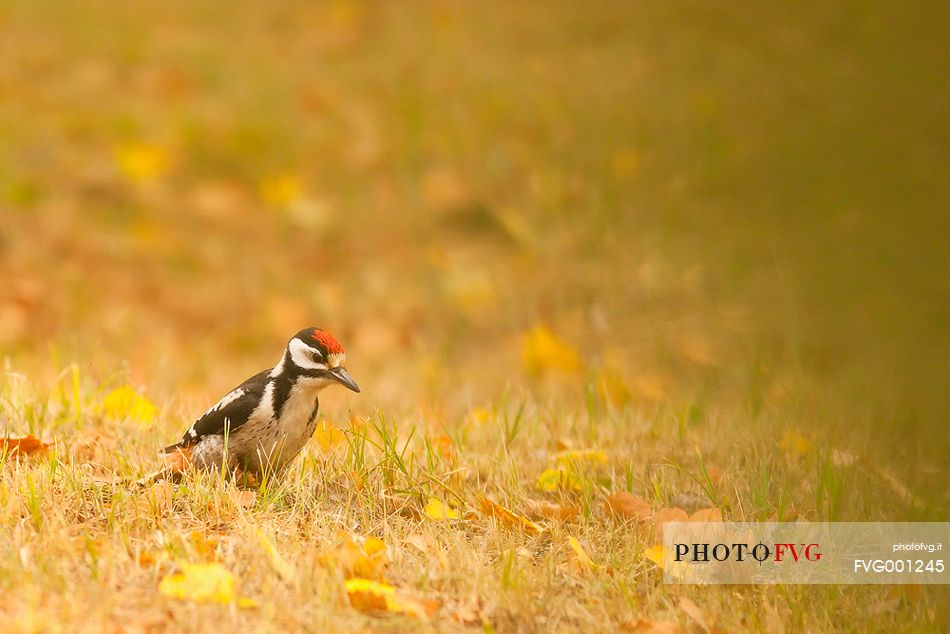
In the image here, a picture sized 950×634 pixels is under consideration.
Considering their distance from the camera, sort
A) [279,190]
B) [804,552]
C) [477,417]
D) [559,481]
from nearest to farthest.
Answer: [804,552]
[559,481]
[477,417]
[279,190]

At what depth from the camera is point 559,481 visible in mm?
3895

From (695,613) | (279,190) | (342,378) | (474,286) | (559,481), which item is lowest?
(695,613)

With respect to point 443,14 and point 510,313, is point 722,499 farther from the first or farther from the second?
point 443,14

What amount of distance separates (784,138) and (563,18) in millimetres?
4351

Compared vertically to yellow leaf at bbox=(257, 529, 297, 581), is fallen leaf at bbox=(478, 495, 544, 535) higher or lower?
higher

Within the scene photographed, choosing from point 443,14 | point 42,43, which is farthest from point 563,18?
point 42,43

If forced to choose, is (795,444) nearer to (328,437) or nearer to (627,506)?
(627,506)

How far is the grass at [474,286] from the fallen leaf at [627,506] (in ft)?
0.15

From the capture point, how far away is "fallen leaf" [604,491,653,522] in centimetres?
367

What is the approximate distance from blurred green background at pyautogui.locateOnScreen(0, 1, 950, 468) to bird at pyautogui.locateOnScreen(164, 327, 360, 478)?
1616mm

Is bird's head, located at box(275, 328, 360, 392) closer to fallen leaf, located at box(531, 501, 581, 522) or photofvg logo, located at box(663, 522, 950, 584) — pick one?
fallen leaf, located at box(531, 501, 581, 522)

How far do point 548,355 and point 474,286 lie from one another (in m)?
1.16

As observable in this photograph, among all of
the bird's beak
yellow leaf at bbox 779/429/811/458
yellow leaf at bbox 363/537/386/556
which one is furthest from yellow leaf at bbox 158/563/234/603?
yellow leaf at bbox 779/429/811/458

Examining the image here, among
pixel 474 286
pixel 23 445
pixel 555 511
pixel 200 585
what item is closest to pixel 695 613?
pixel 555 511
